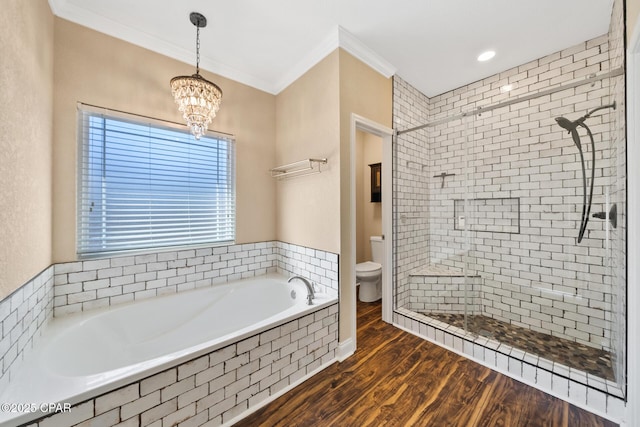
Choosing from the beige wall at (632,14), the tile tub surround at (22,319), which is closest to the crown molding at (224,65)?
the beige wall at (632,14)

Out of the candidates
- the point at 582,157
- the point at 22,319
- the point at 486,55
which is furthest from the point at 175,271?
the point at 582,157

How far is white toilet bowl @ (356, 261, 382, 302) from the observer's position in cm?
299

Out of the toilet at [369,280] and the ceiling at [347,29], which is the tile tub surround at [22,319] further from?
the toilet at [369,280]

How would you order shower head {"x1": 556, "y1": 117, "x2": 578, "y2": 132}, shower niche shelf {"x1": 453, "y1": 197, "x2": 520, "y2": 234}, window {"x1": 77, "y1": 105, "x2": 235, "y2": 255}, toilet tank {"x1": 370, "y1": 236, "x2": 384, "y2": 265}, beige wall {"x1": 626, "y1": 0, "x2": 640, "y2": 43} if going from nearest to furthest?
beige wall {"x1": 626, "y1": 0, "x2": 640, "y2": 43} < window {"x1": 77, "y1": 105, "x2": 235, "y2": 255} < shower head {"x1": 556, "y1": 117, "x2": 578, "y2": 132} < shower niche shelf {"x1": 453, "y1": 197, "x2": 520, "y2": 234} < toilet tank {"x1": 370, "y1": 236, "x2": 384, "y2": 265}

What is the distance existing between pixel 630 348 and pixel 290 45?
303 cm

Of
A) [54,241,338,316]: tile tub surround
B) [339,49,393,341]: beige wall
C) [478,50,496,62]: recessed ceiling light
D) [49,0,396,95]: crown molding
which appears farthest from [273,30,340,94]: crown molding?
[54,241,338,316]: tile tub surround

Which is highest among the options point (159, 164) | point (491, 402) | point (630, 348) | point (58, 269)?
point (159, 164)

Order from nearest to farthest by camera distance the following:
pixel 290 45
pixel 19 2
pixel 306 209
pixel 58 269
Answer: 1. pixel 19 2
2. pixel 58 269
3. pixel 290 45
4. pixel 306 209

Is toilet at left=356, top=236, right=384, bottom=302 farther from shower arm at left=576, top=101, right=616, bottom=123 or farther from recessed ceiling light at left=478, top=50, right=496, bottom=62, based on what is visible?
recessed ceiling light at left=478, top=50, right=496, bottom=62

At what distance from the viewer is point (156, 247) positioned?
1953 mm

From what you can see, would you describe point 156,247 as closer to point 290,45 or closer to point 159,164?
point 159,164

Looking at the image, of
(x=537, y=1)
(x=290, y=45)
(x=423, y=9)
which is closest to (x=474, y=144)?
(x=537, y=1)

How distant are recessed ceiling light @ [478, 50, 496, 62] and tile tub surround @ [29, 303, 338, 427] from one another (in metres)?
2.77

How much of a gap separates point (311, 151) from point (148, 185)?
1.43m
